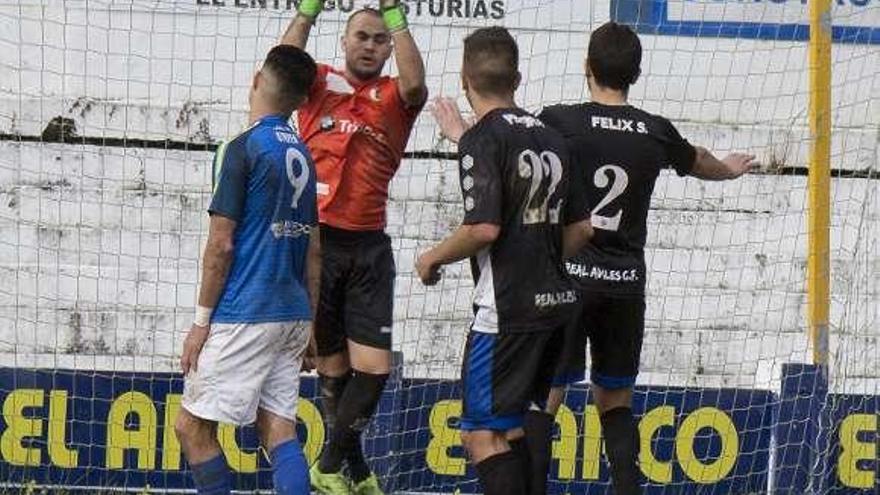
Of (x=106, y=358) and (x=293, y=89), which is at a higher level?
(x=293, y=89)

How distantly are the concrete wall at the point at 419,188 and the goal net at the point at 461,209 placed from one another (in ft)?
0.04

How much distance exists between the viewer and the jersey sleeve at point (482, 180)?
6.57m

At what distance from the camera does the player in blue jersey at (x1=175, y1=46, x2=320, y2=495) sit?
6.89 metres

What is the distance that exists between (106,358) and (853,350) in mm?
4154

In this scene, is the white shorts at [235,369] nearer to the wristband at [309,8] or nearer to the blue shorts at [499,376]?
the blue shorts at [499,376]

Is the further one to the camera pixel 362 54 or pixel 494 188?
pixel 362 54

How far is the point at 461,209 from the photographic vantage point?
1059cm

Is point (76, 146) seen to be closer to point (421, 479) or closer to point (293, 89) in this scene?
point (421, 479)

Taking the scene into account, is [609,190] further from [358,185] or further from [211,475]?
[211,475]

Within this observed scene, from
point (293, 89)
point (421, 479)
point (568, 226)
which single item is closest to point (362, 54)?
point (293, 89)

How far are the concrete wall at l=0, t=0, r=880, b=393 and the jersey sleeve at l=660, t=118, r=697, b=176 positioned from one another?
2.61m

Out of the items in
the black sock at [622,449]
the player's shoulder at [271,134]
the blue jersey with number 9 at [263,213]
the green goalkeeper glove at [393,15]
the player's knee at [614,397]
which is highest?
the green goalkeeper glove at [393,15]

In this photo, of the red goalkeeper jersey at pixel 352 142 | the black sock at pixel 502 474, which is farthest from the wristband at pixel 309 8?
the black sock at pixel 502 474

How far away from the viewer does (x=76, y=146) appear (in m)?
10.5
